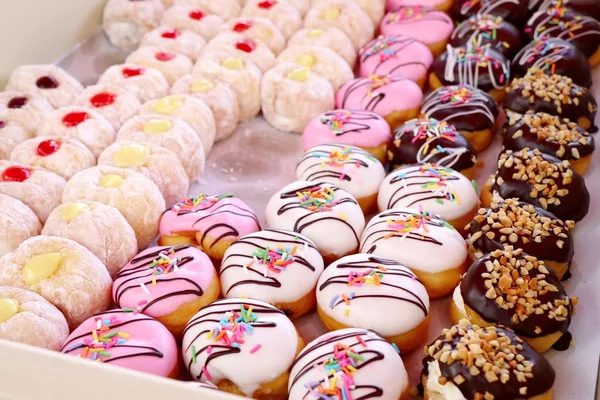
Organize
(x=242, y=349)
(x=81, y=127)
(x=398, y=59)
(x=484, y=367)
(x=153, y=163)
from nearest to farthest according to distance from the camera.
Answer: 1. (x=484, y=367)
2. (x=242, y=349)
3. (x=153, y=163)
4. (x=81, y=127)
5. (x=398, y=59)

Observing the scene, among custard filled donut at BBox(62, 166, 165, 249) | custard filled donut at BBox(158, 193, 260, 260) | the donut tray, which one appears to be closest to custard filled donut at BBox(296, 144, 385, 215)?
the donut tray

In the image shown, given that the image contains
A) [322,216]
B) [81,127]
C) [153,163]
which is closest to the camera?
[322,216]

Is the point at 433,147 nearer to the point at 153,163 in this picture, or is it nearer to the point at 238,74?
the point at 238,74

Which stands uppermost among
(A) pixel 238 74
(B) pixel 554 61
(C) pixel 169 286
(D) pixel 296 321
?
(B) pixel 554 61

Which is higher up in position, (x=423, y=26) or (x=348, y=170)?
(x=423, y=26)

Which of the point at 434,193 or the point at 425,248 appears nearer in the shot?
the point at 425,248

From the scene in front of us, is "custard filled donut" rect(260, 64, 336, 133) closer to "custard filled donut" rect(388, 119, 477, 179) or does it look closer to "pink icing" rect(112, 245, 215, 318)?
"custard filled donut" rect(388, 119, 477, 179)

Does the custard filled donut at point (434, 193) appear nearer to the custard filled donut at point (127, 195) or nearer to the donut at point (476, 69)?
the donut at point (476, 69)

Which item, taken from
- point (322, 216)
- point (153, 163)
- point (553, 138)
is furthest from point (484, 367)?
point (153, 163)

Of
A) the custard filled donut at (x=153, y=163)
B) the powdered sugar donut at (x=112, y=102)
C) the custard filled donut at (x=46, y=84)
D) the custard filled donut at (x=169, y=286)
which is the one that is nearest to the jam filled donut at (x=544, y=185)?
the custard filled donut at (x=169, y=286)
